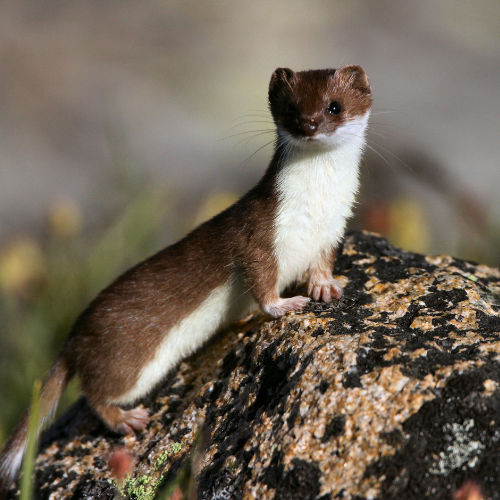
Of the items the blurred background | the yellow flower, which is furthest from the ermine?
the blurred background

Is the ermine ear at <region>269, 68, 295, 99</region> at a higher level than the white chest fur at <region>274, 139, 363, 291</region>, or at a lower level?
higher

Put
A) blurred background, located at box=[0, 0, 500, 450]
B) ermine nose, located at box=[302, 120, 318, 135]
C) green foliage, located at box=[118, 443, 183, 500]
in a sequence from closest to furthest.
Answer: green foliage, located at box=[118, 443, 183, 500] < ermine nose, located at box=[302, 120, 318, 135] < blurred background, located at box=[0, 0, 500, 450]

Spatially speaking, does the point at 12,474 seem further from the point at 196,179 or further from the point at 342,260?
the point at 196,179

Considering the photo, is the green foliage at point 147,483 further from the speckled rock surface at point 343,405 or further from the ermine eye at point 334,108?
the ermine eye at point 334,108

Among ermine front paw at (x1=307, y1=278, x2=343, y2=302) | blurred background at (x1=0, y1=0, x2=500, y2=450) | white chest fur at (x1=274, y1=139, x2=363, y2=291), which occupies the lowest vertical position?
blurred background at (x1=0, y1=0, x2=500, y2=450)

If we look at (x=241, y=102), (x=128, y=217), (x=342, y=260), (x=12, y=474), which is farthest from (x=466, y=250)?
(x=241, y=102)

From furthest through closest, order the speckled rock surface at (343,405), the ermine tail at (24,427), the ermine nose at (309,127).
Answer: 1. the ermine tail at (24,427)
2. the ermine nose at (309,127)
3. the speckled rock surface at (343,405)

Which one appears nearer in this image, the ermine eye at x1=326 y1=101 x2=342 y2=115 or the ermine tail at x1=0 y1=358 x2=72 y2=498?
the ermine eye at x1=326 y1=101 x2=342 y2=115

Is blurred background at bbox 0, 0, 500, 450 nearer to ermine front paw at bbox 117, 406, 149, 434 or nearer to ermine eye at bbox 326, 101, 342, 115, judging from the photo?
ermine front paw at bbox 117, 406, 149, 434

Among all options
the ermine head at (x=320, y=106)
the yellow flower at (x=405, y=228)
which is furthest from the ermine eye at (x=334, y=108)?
the yellow flower at (x=405, y=228)
